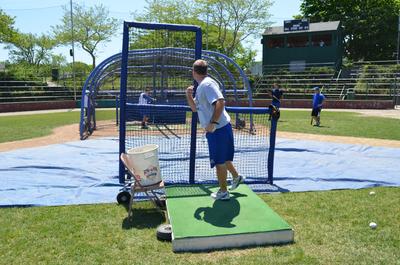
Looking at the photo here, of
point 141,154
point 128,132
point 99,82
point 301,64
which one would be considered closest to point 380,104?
point 301,64

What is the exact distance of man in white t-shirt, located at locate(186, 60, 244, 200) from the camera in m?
5.20

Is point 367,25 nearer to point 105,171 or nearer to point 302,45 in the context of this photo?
point 302,45

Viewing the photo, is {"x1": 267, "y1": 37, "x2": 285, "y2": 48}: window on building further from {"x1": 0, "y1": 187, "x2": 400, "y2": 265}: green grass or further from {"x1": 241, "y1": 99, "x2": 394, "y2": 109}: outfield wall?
Result: {"x1": 0, "y1": 187, "x2": 400, "y2": 265}: green grass

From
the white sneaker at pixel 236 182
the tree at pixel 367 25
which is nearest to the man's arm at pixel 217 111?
the white sneaker at pixel 236 182

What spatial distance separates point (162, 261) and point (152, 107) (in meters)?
2.99

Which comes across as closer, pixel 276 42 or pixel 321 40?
pixel 321 40

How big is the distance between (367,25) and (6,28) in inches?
1578

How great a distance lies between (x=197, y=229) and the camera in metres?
4.38

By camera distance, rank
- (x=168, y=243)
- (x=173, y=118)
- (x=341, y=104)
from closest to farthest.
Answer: (x=168, y=243) < (x=173, y=118) < (x=341, y=104)

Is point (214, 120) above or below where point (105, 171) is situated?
above

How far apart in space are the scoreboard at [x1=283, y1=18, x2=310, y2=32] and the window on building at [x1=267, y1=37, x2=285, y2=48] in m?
1.12

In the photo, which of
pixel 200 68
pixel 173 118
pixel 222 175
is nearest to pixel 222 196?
pixel 222 175

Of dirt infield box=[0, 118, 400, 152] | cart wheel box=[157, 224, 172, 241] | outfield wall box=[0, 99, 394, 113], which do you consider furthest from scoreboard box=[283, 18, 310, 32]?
cart wheel box=[157, 224, 172, 241]

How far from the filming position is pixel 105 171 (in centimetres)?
807
